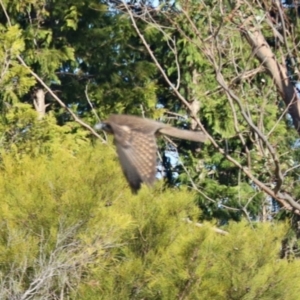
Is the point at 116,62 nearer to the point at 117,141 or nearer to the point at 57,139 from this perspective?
the point at 57,139

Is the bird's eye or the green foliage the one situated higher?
the bird's eye

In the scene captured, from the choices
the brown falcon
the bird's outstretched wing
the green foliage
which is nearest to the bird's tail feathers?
the brown falcon

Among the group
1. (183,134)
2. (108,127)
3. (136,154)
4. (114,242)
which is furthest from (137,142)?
(114,242)

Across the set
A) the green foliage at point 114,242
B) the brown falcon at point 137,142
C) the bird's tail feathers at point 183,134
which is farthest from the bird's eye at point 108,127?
the green foliage at point 114,242

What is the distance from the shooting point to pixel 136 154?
6.91 m

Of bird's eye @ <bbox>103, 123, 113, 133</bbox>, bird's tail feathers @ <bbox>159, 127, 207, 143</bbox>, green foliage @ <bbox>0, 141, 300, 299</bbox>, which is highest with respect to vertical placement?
bird's eye @ <bbox>103, 123, 113, 133</bbox>

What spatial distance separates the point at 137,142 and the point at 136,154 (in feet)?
0.52

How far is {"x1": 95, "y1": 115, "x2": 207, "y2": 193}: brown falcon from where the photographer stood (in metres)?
6.78

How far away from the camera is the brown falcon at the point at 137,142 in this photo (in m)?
6.78

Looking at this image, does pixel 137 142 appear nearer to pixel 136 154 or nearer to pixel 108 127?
pixel 136 154

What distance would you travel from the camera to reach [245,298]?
1020cm

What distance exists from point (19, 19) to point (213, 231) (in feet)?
17.2

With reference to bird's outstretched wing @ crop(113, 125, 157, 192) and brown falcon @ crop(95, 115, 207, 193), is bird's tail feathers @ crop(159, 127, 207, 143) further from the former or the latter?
bird's outstretched wing @ crop(113, 125, 157, 192)

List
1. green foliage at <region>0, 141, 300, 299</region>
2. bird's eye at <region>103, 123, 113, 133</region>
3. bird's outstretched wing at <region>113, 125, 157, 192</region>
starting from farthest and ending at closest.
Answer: green foliage at <region>0, 141, 300, 299</region> < bird's eye at <region>103, 123, 113, 133</region> < bird's outstretched wing at <region>113, 125, 157, 192</region>
